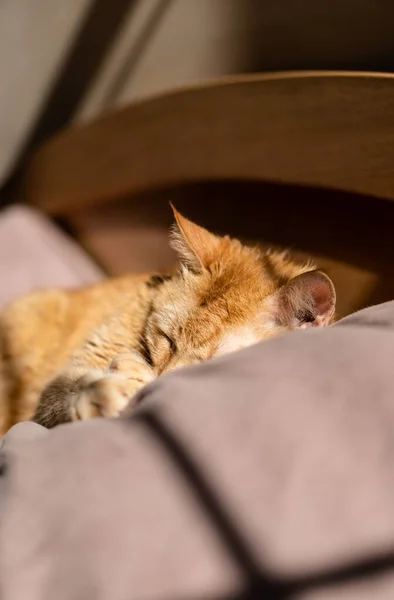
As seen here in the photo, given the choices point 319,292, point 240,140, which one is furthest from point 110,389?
point 240,140

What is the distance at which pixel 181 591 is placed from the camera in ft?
1.89

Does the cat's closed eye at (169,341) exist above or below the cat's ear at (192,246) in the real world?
below

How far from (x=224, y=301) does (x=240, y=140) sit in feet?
1.84

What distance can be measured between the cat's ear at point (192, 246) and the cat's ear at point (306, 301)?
0.17 m

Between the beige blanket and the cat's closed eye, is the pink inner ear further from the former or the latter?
the cat's closed eye

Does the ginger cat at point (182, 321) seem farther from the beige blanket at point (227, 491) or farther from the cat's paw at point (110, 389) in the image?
the beige blanket at point (227, 491)

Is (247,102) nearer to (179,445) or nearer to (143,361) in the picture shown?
(143,361)

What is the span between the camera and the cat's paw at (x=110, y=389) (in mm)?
858

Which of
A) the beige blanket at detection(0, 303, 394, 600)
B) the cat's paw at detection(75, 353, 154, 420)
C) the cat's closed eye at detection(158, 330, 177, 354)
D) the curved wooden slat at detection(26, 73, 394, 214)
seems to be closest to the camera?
the beige blanket at detection(0, 303, 394, 600)

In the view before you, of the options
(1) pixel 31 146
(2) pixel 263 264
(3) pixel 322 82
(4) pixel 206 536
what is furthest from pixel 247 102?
(1) pixel 31 146

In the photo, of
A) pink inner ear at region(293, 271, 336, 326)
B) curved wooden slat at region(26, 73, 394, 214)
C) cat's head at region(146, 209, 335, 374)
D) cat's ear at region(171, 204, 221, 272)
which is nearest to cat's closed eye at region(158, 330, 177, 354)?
cat's head at region(146, 209, 335, 374)

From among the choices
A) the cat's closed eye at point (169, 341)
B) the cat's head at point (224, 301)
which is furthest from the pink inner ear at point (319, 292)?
the cat's closed eye at point (169, 341)

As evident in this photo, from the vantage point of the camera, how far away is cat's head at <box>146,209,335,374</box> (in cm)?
92

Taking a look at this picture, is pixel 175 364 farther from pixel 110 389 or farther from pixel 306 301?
pixel 306 301
